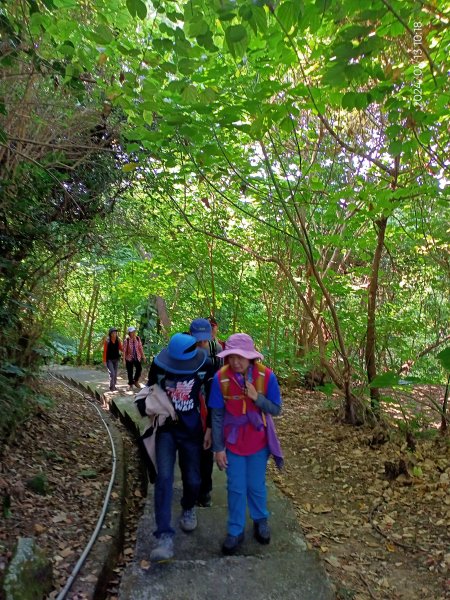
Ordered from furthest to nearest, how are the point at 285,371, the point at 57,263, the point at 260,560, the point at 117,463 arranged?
1. the point at 285,371
2. the point at 57,263
3. the point at 117,463
4. the point at 260,560

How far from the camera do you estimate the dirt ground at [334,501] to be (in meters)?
3.53

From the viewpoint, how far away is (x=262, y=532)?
3.70 meters

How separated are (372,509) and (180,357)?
A: 9.24ft

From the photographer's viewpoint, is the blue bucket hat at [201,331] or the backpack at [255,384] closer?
the backpack at [255,384]

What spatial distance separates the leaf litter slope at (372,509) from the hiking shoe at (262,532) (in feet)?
1.58

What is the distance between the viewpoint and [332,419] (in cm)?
800

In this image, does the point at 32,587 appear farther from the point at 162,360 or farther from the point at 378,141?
the point at 378,141

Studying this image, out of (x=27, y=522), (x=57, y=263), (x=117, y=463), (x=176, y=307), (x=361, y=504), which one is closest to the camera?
(x=27, y=522)

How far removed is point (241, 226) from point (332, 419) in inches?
207

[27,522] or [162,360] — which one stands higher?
[162,360]

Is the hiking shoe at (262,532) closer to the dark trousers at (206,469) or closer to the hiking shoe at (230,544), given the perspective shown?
the hiking shoe at (230,544)

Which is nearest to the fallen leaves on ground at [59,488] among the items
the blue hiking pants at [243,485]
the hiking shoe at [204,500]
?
the hiking shoe at [204,500]

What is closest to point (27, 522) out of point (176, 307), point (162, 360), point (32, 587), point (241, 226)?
point (32, 587)

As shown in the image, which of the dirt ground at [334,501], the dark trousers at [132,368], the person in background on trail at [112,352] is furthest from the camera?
the dark trousers at [132,368]
